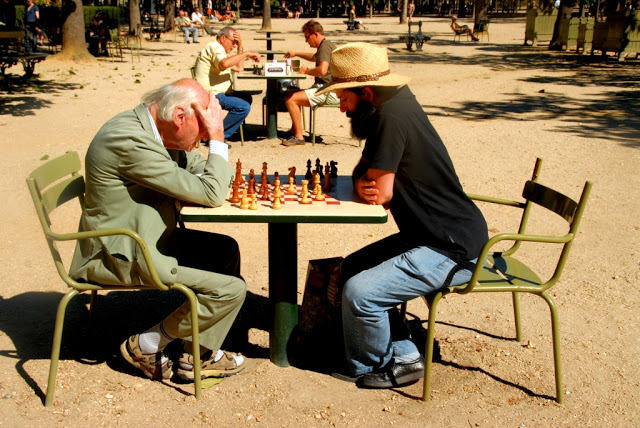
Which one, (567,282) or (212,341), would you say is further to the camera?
(567,282)

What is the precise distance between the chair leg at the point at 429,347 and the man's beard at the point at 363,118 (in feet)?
2.96

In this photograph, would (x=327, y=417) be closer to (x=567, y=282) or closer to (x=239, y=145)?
(x=567, y=282)

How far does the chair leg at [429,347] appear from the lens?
10.7 ft

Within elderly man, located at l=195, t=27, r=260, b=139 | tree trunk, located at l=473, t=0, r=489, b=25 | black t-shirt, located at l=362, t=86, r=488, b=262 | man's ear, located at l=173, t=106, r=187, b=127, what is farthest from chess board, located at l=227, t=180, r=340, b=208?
tree trunk, located at l=473, t=0, r=489, b=25

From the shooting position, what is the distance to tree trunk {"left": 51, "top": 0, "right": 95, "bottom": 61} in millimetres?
18047

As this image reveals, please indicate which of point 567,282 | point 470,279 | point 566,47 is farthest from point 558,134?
point 566,47

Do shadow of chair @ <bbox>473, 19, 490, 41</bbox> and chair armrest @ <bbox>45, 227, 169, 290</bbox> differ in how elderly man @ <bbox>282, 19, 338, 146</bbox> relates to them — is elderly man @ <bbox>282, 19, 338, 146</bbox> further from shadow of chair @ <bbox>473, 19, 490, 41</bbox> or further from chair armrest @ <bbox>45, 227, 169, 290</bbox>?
shadow of chair @ <bbox>473, 19, 490, 41</bbox>

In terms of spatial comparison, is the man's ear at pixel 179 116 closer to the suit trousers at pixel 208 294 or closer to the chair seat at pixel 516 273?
the suit trousers at pixel 208 294

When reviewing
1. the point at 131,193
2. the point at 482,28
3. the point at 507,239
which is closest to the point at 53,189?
the point at 131,193

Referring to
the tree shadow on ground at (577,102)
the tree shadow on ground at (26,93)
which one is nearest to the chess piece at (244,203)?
the tree shadow on ground at (577,102)

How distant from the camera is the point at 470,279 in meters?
3.29

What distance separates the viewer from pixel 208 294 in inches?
129

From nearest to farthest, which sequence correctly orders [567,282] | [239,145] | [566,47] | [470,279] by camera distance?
[470,279]
[567,282]
[239,145]
[566,47]

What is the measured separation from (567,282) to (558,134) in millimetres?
5395
